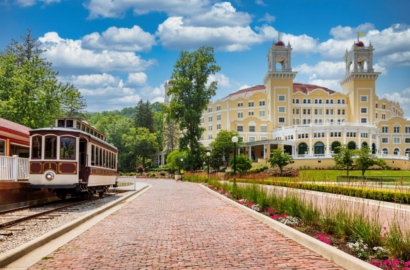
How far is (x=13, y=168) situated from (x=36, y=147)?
71.9 inches

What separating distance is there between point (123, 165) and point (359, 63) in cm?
6702

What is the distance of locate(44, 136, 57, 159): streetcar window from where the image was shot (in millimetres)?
16266

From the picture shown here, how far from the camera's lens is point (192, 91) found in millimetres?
58781

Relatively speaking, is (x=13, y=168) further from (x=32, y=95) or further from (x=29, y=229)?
(x=32, y=95)

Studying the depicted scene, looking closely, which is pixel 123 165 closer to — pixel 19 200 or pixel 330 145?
pixel 330 145

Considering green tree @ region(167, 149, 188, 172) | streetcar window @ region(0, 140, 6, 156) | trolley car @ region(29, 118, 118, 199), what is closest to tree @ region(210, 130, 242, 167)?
green tree @ region(167, 149, 188, 172)

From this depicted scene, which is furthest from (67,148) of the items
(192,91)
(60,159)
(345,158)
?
(192,91)

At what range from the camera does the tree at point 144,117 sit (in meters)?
109

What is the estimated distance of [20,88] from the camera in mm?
34719

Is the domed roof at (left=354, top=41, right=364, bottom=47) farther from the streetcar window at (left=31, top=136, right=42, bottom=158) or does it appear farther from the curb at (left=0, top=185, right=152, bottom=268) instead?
the curb at (left=0, top=185, right=152, bottom=268)

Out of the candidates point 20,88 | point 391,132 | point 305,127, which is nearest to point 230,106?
point 305,127

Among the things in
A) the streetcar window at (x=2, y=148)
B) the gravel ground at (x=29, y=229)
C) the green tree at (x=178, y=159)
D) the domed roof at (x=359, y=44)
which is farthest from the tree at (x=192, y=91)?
the domed roof at (x=359, y=44)

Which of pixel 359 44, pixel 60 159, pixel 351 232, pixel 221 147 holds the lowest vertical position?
pixel 351 232

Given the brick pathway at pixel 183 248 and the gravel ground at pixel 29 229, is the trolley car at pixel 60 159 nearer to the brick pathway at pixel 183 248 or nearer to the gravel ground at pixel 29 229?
the gravel ground at pixel 29 229
